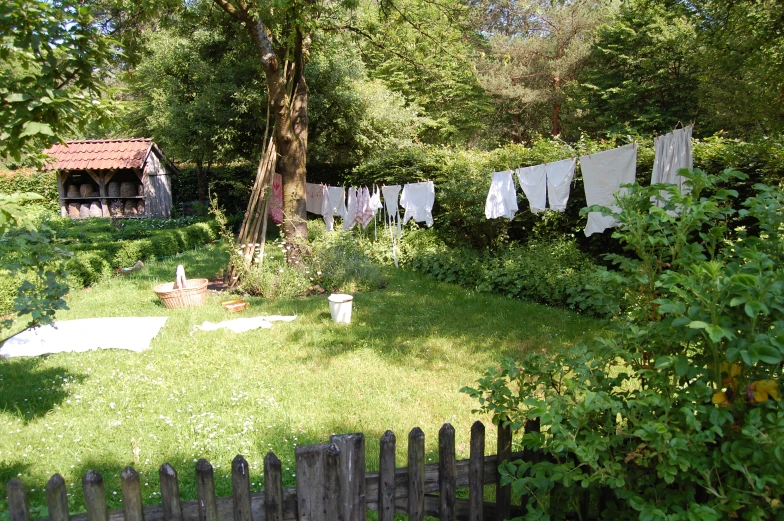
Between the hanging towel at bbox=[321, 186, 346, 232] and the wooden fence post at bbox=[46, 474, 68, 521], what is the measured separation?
9.49m

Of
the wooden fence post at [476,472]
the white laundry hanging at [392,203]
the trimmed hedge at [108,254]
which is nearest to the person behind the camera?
the wooden fence post at [476,472]

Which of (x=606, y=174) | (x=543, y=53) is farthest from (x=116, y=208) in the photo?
(x=543, y=53)

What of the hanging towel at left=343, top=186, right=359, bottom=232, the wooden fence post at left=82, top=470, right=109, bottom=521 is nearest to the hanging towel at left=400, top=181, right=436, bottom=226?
the hanging towel at left=343, top=186, right=359, bottom=232

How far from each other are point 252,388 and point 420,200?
18.6ft

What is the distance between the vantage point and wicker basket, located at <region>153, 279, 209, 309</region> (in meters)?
6.89

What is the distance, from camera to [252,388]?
4.27m

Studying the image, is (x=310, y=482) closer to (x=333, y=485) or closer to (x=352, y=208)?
(x=333, y=485)

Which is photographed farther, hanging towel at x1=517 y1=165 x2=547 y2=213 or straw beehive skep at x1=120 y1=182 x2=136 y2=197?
straw beehive skep at x1=120 y1=182 x2=136 y2=197

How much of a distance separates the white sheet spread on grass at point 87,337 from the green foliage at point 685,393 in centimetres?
467

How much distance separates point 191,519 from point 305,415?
194 centimetres

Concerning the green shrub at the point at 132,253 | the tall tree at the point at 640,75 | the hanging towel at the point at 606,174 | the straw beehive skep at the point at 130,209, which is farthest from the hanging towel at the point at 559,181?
the straw beehive skep at the point at 130,209

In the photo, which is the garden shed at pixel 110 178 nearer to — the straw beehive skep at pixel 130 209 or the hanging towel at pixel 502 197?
the straw beehive skep at pixel 130 209

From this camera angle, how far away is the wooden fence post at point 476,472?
2.03 metres

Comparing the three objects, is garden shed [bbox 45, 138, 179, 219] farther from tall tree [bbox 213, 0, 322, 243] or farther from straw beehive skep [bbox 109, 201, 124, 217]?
tall tree [bbox 213, 0, 322, 243]
